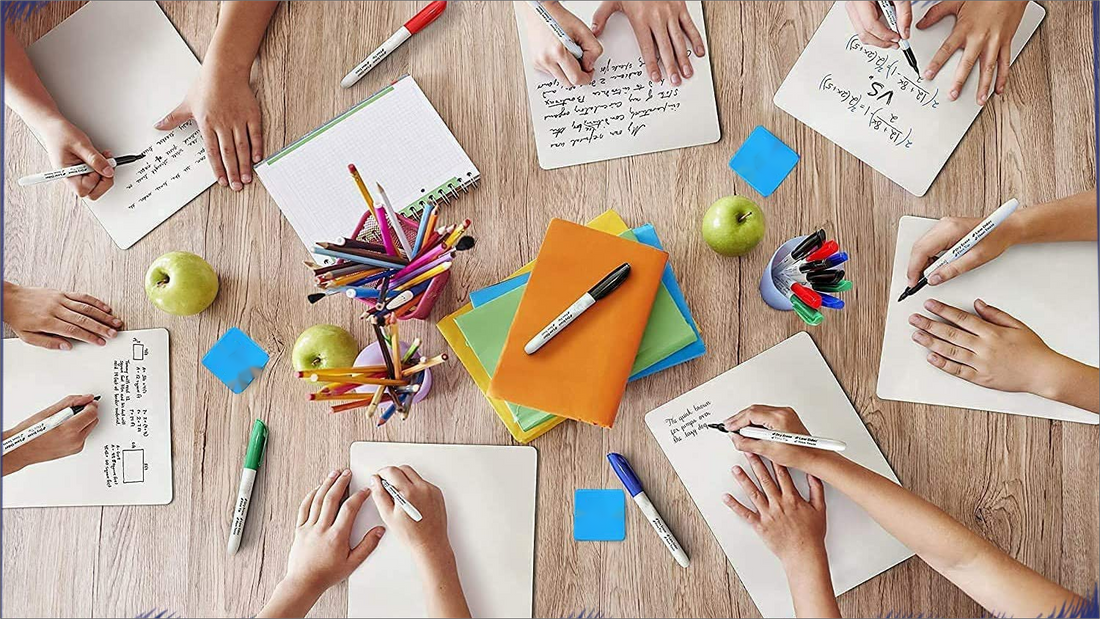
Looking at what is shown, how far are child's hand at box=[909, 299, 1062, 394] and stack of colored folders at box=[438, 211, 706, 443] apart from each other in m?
0.30

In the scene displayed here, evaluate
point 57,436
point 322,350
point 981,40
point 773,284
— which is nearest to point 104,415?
point 57,436

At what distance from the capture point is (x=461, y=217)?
105 centimetres

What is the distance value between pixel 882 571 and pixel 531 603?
43 centimetres

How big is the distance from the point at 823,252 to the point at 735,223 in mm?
130

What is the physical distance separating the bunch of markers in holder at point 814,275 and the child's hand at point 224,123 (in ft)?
2.36

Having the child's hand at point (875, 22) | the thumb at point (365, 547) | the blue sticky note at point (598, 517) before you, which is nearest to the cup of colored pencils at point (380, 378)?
the thumb at point (365, 547)

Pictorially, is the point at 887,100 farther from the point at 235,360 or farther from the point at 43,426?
the point at 43,426

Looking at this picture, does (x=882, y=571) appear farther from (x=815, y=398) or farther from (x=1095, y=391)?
(x=1095, y=391)

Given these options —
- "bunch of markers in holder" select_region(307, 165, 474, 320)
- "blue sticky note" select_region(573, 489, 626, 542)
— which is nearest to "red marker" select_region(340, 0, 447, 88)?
"bunch of markers in holder" select_region(307, 165, 474, 320)

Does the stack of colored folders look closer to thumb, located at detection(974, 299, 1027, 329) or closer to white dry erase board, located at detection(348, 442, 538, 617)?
white dry erase board, located at detection(348, 442, 538, 617)

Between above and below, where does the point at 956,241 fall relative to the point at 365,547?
above

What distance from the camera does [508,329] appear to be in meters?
0.94

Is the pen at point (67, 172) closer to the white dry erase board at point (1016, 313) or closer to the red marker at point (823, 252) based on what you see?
the red marker at point (823, 252)

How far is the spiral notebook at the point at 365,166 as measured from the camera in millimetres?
1034
